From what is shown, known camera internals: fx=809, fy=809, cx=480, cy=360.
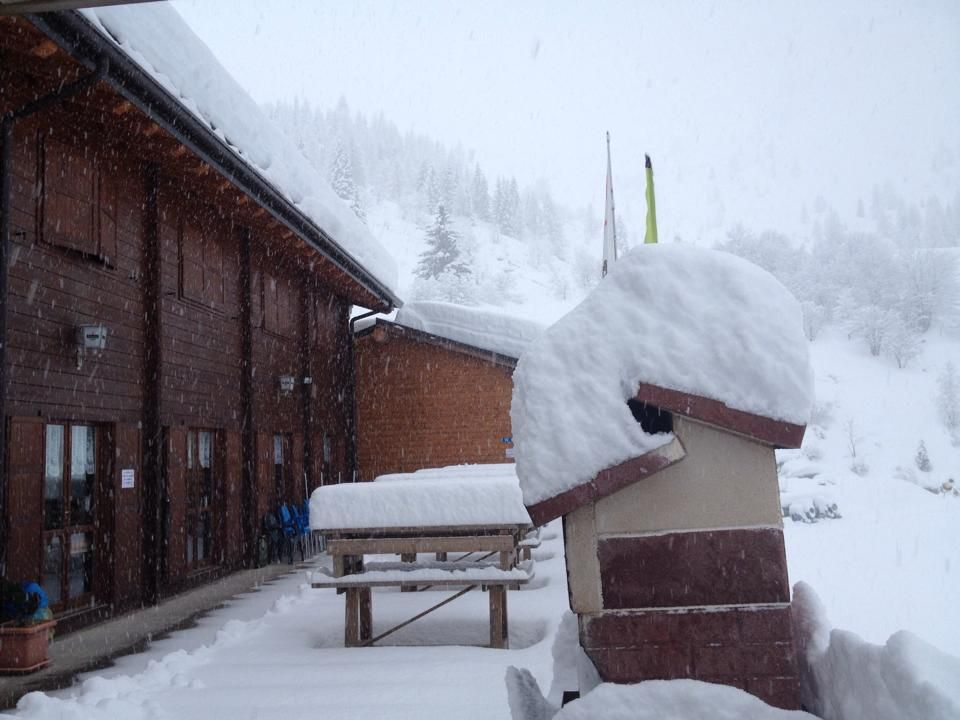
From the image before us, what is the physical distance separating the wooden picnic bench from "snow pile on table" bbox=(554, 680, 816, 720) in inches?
148

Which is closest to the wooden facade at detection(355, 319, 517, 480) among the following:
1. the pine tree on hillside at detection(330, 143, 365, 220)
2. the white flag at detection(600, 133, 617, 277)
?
the white flag at detection(600, 133, 617, 277)

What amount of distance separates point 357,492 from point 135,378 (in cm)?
376

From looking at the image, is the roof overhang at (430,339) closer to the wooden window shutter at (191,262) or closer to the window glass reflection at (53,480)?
the wooden window shutter at (191,262)

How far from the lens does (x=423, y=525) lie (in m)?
6.34

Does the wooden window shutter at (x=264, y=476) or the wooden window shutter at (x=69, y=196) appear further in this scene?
the wooden window shutter at (x=264, y=476)

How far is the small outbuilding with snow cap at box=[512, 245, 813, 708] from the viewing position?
265cm

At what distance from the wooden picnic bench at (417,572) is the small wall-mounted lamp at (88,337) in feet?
9.71

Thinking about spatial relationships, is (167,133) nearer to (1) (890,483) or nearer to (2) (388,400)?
(2) (388,400)

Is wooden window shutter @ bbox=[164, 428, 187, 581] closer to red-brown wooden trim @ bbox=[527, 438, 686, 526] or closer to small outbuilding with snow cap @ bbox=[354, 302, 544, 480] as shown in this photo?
red-brown wooden trim @ bbox=[527, 438, 686, 526]

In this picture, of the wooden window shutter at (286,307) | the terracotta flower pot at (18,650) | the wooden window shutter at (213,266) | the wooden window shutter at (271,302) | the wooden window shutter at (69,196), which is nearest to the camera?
the terracotta flower pot at (18,650)

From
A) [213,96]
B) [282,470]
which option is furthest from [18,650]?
[282,470]

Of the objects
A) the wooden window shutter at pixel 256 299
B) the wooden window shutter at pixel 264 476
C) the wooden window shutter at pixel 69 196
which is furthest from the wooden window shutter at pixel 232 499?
the wooden window shutter at pixel 69 196

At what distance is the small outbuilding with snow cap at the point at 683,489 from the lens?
2.65 metres

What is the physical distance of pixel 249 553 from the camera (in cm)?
1168
